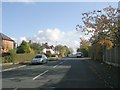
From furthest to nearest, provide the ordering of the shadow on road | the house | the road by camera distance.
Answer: the house < the road < the shadow on road

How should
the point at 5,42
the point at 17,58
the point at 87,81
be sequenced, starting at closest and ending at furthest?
1. the point at 87,81
2. the point at 17,58
3. the point at 5,42

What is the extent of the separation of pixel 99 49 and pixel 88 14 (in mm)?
20580

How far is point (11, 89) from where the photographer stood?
15.7 m

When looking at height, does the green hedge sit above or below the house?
below

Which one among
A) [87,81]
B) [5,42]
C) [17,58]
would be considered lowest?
[87,81]

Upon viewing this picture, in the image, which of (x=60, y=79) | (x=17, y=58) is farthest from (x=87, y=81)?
(x=17, y=58)

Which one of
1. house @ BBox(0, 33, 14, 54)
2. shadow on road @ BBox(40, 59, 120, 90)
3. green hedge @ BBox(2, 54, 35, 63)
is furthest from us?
house @ BBox(0, 33, 14, 54)

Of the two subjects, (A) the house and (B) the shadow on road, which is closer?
(B) the shadow on road

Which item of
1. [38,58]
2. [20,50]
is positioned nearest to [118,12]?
[38,58]

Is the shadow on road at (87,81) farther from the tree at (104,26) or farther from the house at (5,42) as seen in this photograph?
the house at (5,42)

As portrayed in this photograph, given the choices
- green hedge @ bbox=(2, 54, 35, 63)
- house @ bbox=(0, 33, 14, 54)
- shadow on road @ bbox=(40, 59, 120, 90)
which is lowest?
shadow on road @ bbox=(40, 59, 120, 90)

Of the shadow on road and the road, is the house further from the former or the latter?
the shadow on road

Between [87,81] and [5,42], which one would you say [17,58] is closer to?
[5,42]

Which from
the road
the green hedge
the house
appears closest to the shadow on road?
the road
